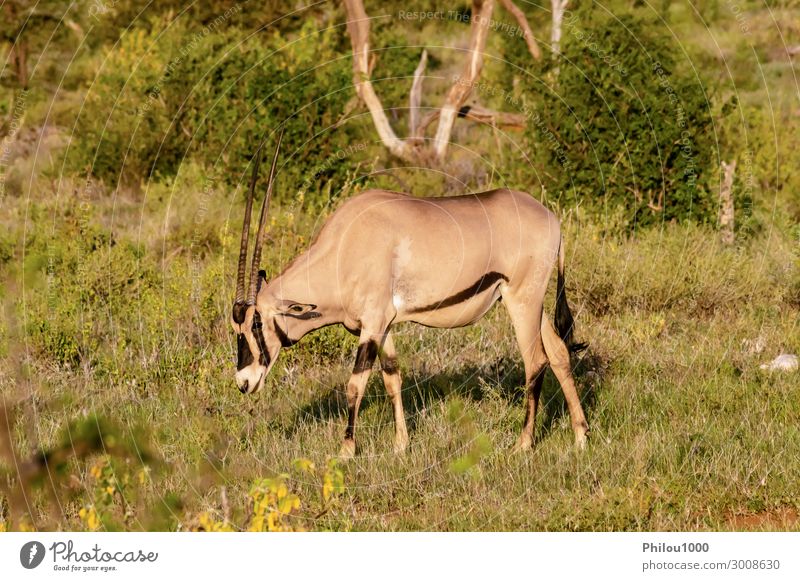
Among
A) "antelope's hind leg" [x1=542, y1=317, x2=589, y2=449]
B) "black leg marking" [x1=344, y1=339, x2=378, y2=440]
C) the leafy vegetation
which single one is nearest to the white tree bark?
the leafy vegetation

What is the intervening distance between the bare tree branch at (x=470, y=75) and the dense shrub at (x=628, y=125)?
12.4ft

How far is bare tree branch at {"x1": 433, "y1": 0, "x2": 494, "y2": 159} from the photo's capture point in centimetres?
1931

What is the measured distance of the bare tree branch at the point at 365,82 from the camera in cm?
1894

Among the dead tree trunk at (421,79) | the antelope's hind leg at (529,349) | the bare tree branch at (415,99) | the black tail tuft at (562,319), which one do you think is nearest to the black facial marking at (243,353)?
the antelope's hind leg at (529,349)

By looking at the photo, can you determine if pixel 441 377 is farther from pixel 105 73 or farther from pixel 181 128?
pixel 105 73

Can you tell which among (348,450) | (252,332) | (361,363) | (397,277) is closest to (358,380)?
(361,363)

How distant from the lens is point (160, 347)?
11367 mm

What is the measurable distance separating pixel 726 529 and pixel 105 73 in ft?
59.1

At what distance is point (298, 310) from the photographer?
26.9 ft

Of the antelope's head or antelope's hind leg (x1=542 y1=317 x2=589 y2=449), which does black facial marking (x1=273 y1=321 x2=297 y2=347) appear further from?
antelope's hind leg (x1=542 y1=317 x2=589 y2=449)

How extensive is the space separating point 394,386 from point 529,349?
1.14 metres
